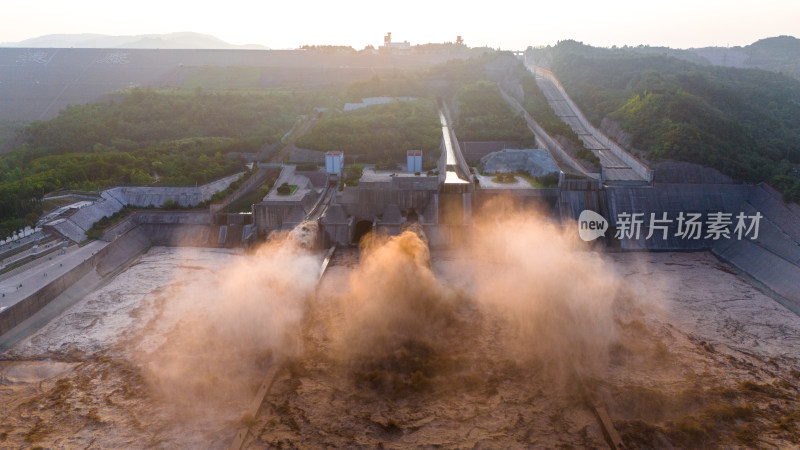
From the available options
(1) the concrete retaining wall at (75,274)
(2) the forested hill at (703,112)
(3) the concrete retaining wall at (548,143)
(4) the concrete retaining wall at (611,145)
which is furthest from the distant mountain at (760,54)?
(1) the concrete retaining wall at (75,274)

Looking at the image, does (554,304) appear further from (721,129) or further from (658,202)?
(721,129)

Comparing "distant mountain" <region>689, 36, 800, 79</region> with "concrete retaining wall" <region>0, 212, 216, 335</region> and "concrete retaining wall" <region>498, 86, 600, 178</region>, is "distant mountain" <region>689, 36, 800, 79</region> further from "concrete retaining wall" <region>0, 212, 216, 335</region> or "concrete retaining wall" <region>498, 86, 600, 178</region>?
"concrete retaining wall" <region>0, 212, 216, 335</region>

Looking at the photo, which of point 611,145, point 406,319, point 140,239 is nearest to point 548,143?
point 611,145

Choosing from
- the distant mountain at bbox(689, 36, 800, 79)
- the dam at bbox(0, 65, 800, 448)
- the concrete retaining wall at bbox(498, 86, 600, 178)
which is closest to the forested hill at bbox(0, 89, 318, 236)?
the dam at bbox(0, 65, 800, 448)

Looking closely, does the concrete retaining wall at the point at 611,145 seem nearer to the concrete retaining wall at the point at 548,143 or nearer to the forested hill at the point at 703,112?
the forested hill at the point at 703,112

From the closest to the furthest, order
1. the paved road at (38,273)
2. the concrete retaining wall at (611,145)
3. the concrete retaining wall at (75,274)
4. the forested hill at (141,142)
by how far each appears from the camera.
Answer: the concrete retaining wall at (75,274) → the paved road at (38,273) → the forested hill at (141,142) → the concrete retaining wall at (611,145)

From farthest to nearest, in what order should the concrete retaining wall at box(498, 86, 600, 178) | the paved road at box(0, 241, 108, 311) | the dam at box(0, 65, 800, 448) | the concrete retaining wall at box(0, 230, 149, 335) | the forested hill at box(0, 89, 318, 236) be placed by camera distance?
the concrete retaining wall at box(498, 86, 600, 178)
the forested hill at box(0, 89, 318, 236)
the paved road at box(0, 241, 108, 311)
the concrete retaining wall at box(0, 230, 149, 335)
the dam at box(0, 65, 800, 448)
